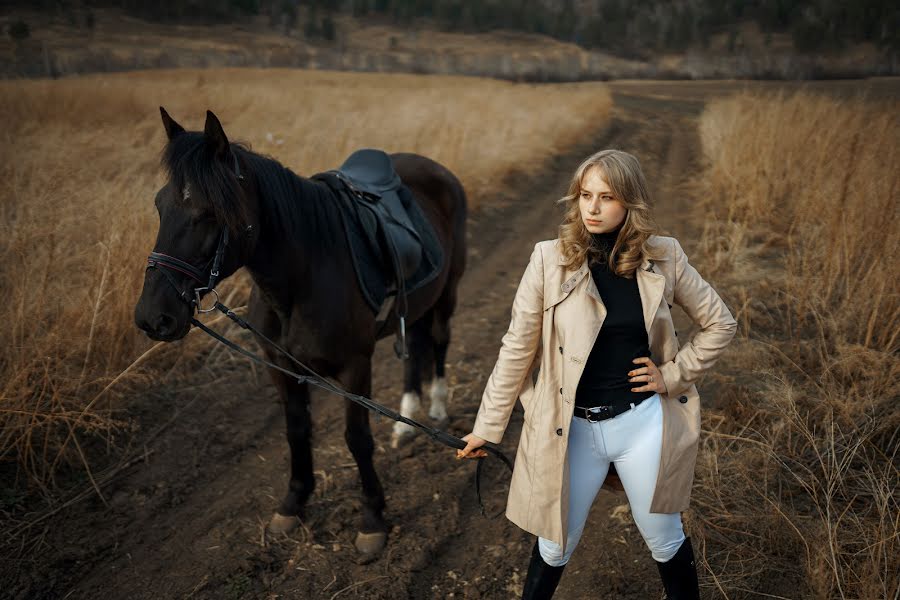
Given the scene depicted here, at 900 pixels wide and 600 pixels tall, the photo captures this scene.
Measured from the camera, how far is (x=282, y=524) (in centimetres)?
275

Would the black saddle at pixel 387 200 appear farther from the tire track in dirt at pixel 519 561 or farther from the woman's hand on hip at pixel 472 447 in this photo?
the tire track in dirt at pixel 519 561


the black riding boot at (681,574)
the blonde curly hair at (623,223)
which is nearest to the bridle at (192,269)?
the blonde curly hair at (623,223)

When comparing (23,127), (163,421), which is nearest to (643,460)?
(163,421)

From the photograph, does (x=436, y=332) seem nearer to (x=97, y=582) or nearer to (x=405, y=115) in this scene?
(x=97, y=582)

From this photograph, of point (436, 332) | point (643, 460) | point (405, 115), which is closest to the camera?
point (643, 460)

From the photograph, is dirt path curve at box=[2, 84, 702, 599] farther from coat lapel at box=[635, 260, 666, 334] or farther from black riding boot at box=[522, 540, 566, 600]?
coat lapel at box=[635, 260, 666, 334]

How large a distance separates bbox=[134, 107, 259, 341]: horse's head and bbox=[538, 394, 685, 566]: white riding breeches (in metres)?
1.39

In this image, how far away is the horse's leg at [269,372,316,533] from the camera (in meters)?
2.67

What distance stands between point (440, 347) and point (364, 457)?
4.68 feet

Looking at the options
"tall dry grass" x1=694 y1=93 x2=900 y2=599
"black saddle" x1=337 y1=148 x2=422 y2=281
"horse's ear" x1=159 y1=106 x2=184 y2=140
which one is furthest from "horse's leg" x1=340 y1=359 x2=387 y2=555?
"tall dry grass" x1=694 y1=93 x2=900 y2=599

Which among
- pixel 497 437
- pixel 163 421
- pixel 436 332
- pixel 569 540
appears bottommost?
pixel 163 421

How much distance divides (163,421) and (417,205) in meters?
2.16

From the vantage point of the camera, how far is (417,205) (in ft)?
11.1

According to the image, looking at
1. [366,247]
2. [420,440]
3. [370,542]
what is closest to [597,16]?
[420,440]
